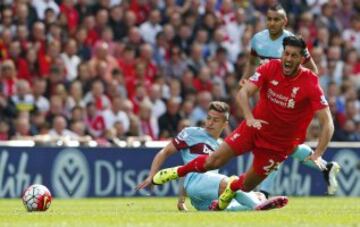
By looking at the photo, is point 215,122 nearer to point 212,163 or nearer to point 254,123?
point 212,163

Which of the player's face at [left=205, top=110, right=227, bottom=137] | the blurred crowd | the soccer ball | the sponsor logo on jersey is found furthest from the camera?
the blurred crowd

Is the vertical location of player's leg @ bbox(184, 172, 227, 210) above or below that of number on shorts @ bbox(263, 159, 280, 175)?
below

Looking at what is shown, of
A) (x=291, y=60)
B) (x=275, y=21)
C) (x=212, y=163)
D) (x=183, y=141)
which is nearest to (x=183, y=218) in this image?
(x=212, y=163)

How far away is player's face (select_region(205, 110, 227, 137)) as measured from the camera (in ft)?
49.0

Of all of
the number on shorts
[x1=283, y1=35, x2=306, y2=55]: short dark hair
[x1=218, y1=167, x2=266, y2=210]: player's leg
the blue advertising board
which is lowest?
the blue advertising board

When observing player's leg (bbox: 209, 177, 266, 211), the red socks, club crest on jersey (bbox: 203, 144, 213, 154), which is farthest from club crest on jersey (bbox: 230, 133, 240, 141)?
club crest on jersey (bbox: 203, 144, 213, 154)

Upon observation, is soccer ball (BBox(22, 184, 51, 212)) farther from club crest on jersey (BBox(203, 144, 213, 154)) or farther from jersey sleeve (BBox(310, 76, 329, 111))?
jersey sleeve (BBox(310, 76, 329, 111))

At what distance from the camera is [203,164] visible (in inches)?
560

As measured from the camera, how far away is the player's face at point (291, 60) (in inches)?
533

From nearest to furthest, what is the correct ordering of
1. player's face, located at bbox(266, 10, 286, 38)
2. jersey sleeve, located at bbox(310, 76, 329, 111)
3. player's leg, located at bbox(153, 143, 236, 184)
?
jersey sleeve, located at bbox(310, 76, 329, 111) → player's leg, located at bbox(153, 143, 236, 184) → player's face, located at bbox(266, 10, 286, 38)

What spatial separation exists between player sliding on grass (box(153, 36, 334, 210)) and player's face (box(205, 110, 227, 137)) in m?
0.74

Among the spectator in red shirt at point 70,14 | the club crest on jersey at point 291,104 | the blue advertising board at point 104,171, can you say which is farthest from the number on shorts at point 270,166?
the spectator in red shirt at point 70,14

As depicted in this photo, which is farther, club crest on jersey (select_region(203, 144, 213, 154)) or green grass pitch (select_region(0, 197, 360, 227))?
club crest on jersey (select_region(203, 144, 213, 154))

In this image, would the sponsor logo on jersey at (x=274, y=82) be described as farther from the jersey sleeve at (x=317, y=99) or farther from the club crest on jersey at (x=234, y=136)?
the club crest on jersey at (x=234, y=136)
